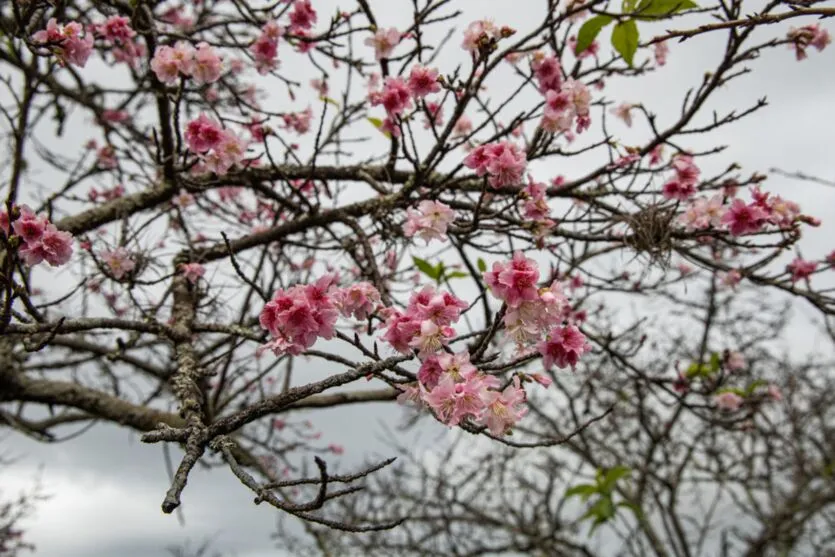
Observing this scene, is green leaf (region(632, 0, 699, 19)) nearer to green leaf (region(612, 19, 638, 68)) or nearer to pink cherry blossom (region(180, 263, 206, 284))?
green leaf (region(612, 19, 638, 68))

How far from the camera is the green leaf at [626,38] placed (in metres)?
2.37

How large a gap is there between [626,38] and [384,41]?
42.1 inches

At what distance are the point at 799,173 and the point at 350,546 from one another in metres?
5.83

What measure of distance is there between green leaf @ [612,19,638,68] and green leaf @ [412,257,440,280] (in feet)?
4.01

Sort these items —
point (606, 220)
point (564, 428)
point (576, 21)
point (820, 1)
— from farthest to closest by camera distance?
point (564, 428)
point (576, 21)
point (606, 220)
point (820, 1)

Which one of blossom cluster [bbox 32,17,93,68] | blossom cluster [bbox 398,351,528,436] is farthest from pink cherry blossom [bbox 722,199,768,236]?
blossom cluster [bbox 32,17,93,68]

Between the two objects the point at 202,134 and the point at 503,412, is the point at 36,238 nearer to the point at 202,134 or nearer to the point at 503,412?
the point at 202,134

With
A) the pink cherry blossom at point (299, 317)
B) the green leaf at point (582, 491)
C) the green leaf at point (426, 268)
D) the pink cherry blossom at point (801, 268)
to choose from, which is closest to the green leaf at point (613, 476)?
the green leaf at point (582, 491)

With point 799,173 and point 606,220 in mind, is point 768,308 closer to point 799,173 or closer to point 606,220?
point 799,173

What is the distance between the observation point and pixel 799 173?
3.22 m

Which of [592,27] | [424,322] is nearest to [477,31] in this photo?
[592,27]

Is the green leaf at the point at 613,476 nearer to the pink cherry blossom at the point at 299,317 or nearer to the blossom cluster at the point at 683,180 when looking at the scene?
the blossom cluster at the point at 683,180

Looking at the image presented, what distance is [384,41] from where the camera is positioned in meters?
2.75

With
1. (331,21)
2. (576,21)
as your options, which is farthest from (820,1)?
(331,21)
